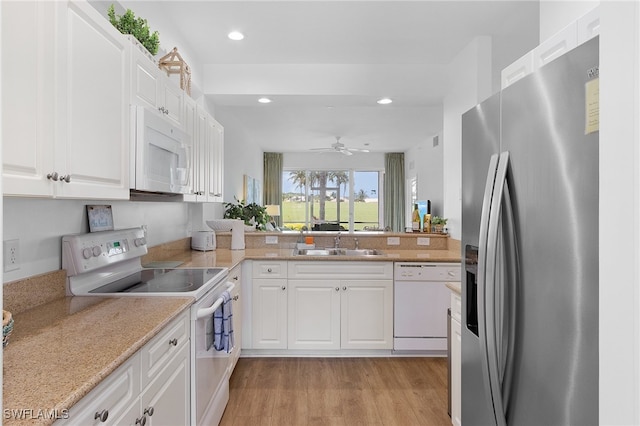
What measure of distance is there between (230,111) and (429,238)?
124 inches

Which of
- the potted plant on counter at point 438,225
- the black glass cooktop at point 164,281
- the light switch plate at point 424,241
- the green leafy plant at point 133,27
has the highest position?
the green leafy plant at point 133,27

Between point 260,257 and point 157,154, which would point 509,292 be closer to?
point 157,154

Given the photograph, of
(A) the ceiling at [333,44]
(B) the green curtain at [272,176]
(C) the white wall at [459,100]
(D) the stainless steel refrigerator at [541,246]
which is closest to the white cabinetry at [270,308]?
(C) the white wall at [459,100]

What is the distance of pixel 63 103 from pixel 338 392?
2.36 m

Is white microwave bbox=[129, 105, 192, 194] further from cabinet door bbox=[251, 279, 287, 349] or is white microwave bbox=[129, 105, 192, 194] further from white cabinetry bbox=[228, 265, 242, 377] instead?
cabinet door bbox=[251, 279, 287, 349]

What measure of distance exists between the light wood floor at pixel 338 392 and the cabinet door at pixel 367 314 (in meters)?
0.15

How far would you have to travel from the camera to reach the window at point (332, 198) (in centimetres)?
978

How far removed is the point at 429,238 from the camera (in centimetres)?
388

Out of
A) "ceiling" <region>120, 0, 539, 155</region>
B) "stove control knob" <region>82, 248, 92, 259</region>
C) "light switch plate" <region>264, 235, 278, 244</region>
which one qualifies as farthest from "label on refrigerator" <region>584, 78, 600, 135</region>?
"light switch plate" <region>264, 235, 278, 244</region>

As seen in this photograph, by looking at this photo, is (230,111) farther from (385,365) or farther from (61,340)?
(61,340)

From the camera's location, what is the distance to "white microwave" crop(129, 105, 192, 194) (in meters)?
1.79

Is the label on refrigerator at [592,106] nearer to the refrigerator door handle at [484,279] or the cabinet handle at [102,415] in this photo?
the refrigerator door handle at [484,279]
